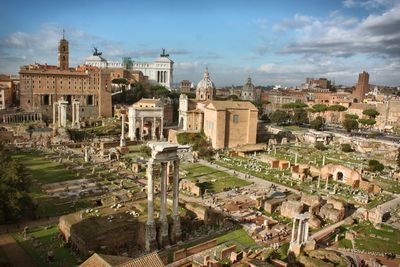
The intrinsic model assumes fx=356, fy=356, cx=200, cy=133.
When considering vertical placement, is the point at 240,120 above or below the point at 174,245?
above

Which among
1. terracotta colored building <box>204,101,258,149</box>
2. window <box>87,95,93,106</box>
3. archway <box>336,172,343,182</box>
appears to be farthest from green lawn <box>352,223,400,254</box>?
window <box>87,95,93,106</box>

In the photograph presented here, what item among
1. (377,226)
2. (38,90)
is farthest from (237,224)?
(38,90)

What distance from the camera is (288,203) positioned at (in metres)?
28.6

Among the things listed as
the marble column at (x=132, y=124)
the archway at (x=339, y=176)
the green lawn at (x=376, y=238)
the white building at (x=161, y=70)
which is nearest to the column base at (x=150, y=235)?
the green lawn at (x=376, y=238)

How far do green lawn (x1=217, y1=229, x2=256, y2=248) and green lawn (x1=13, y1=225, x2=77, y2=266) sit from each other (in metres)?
9.23

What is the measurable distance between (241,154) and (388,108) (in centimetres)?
5241

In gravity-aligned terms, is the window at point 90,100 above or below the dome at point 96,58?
below

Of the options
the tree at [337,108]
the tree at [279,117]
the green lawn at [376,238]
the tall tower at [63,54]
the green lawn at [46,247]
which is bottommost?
the green lawn at [376,238]

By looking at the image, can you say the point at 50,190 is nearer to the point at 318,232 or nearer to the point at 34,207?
the point at 34,207

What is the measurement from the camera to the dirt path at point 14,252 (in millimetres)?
19212

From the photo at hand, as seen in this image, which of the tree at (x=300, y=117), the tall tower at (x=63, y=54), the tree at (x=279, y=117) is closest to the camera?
the tree at (x=279, y=117)

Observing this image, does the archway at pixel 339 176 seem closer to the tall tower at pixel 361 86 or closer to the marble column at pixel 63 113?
the marble column at pixel 63 113

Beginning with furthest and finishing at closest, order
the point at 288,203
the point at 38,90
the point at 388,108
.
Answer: the point at 388,108 → the point at 38,90 → the point at 288,203

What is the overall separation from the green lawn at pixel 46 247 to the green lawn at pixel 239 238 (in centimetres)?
923
